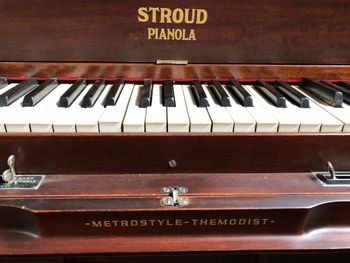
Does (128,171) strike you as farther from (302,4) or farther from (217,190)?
(302,4)

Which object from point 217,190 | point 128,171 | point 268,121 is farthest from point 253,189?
point 128,171

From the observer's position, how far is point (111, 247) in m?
0.95

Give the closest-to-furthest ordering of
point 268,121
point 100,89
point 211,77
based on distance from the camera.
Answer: point 268,121 → point 100,89 → point 211,77

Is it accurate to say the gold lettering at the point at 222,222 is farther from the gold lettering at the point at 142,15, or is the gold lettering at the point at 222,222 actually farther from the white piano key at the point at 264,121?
the gold lettering at the point at 142,15

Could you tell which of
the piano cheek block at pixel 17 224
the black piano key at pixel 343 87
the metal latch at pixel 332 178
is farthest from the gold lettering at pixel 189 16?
the piano cheek block at pixel 17 224

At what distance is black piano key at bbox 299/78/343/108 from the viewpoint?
3.38ft

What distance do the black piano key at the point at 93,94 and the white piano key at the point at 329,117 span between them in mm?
668

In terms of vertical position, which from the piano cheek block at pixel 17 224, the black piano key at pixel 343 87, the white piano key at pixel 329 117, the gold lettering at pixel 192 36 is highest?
the gold lettering at pixel 192 36

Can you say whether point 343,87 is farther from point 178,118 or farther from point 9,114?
point 9,114

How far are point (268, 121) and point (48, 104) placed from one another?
2.15 ft

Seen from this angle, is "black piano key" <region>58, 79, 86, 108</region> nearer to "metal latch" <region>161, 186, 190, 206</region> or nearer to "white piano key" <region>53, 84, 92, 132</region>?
"white piano key" <region>53, 84, 92, 132</region>

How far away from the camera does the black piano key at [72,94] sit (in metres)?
0.97

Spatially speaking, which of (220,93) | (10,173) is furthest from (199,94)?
(10,173)

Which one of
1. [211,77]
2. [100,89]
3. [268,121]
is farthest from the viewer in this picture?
[211,77]
